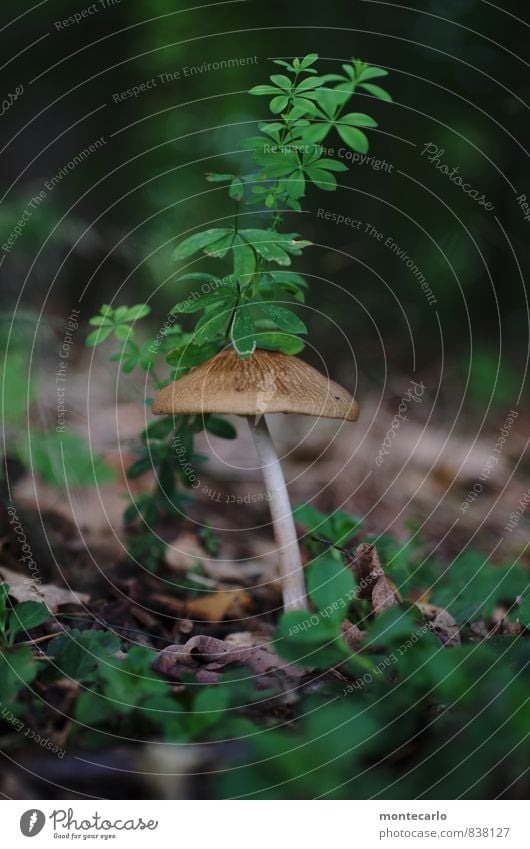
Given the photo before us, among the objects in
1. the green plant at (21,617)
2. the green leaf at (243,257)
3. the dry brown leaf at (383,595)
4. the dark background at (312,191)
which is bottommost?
the green plant at (21,617)

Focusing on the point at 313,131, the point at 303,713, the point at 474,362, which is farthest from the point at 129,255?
the point at 303,713

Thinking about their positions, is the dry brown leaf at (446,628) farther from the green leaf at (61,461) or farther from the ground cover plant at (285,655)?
the green leaf at (61,461)

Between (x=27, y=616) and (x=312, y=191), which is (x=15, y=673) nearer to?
(x=27, y=616)

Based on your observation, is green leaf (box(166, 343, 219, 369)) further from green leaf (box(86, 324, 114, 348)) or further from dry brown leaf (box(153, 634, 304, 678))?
dry brown leaf (box(153, 634, 304, 678))

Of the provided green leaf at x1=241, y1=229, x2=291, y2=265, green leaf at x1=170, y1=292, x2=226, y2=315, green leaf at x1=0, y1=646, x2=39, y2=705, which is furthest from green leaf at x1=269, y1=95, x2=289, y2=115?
green leaf at x1=0, y1=646, x2=39, y2=705

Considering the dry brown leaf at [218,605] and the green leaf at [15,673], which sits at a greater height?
the dry brown leaf at [218,605]

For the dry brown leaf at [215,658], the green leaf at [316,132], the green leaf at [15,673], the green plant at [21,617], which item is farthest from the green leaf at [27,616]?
the green leaf at [316,132]
